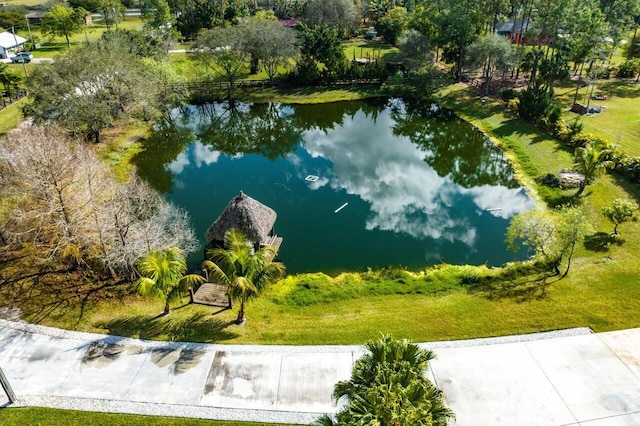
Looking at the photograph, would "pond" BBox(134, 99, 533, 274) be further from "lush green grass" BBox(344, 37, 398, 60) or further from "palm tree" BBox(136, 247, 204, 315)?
"lush green grass" BBox(344, 37, 398, 60)

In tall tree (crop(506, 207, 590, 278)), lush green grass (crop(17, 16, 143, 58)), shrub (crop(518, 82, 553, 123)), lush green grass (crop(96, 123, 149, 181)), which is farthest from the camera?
lush green grass (crop(17, 16, 143, 58))

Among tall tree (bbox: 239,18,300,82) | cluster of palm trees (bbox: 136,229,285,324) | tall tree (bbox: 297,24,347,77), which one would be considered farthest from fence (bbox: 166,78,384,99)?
cluster of palm trees (bbox: 136,229,285,324)

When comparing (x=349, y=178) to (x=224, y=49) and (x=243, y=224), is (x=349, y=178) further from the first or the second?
(x=224, y=49)

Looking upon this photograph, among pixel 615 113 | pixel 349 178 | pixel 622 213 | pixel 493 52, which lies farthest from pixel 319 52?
pixel 622 213

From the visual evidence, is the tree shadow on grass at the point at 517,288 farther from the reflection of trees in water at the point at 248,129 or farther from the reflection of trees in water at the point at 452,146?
the reflection of trees in water at the point at 248,129

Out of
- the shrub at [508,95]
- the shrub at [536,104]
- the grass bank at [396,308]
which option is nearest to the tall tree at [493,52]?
the shrub at [508,95]

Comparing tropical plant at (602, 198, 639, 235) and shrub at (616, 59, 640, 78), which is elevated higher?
shrub at (616, 59, 640, 78)

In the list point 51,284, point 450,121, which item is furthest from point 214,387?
point 450,121
